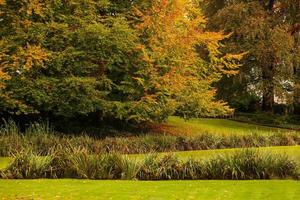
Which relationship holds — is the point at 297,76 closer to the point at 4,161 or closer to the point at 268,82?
the point at 268,82

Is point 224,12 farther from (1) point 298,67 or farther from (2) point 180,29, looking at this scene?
(2) point 180,29

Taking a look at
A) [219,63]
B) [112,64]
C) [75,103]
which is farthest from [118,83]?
[219,63]

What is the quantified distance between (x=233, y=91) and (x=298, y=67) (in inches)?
184

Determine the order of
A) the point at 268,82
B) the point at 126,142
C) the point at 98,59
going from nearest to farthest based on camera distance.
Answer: the point at 126,142, the point at 98,59, the point at 268,82

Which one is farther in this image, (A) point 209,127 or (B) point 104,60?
(A) point 209,127

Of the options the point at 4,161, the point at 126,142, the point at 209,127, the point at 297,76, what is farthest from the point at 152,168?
the point at 297,76

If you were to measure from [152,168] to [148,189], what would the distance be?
97.7 inches

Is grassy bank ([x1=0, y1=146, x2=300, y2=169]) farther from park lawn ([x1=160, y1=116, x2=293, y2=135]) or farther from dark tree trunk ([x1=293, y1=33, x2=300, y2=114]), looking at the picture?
dark tree trunk ([x1=293, y1=33, x2=300, y2=114])

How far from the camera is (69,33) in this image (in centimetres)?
2175

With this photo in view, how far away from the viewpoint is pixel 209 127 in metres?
30.2

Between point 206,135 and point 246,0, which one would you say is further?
point 246,0

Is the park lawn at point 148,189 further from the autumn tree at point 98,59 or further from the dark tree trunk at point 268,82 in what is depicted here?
the dark tree trunk at point 268,82

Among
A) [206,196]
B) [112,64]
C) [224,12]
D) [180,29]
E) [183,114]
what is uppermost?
[224,12]

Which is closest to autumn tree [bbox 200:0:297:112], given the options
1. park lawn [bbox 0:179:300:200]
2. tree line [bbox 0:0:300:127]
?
tree line [bbox 0:0:300:127]
